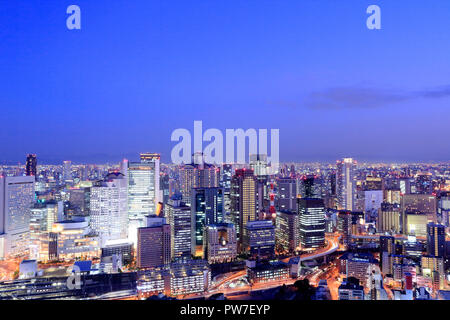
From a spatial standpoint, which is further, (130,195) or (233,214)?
(130,195)

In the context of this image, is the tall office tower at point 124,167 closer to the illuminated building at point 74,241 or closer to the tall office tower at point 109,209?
the tall office tower at point 109,209

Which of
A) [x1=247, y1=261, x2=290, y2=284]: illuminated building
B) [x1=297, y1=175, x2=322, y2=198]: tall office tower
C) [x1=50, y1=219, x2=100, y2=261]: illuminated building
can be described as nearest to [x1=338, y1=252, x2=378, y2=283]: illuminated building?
[x1=247, y1=261, x2=290, y2=284]: illuminated building

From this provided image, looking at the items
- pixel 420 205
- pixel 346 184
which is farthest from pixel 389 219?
pixel 346 184

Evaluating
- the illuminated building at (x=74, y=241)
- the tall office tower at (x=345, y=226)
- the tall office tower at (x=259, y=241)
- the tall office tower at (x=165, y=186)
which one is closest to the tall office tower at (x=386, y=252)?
the tall office tower at (x=345, y=226)

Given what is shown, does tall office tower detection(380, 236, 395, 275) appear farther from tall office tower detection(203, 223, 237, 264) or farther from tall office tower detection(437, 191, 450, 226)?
tall office tower detection(203, 223, 237, 264)

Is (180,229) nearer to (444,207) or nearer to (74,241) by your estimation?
(74,241)
